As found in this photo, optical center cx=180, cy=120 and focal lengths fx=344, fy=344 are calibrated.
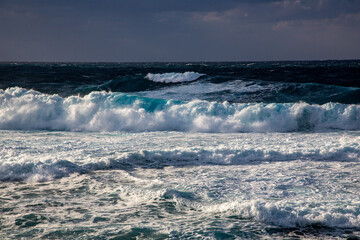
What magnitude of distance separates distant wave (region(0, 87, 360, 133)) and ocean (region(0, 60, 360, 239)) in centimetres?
4

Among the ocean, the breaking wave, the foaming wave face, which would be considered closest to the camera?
the ocean

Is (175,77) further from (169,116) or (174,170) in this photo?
(174,170)

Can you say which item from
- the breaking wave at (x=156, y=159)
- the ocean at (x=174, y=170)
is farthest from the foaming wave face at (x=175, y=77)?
the breaking wave at (x=156, y=159)

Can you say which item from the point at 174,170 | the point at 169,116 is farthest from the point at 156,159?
the point at 169,116

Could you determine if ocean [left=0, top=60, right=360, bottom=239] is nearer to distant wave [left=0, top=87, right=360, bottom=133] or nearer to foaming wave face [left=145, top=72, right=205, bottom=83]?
distant wave [left=0, top=87, right=360, bottom=133]

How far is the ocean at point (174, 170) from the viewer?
4453 millimetres

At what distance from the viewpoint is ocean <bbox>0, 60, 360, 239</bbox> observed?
14.6ft

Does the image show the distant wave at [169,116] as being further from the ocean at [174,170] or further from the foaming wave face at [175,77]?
the foaming wave face at [175,77]

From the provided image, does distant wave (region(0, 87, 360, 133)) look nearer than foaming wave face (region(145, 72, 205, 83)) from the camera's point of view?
Yes

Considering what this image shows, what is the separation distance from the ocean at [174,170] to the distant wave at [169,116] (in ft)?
0.14

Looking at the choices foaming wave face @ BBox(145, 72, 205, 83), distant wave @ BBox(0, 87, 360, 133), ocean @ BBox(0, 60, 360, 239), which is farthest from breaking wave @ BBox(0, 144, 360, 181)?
foaming wave face @ BBox(145, 72, 205, 83)

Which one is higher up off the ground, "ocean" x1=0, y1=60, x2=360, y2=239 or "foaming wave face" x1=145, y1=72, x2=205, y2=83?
"foaming wave face" x1=145, y1=72, x2=205, y2=83

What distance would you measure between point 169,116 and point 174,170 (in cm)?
679

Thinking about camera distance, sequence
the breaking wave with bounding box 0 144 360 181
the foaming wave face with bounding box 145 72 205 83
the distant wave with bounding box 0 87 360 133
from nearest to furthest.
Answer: the breaking wave with bounding box 0 144 360 181 → the distant wave with bounding box 0 87 360 133 → the foaming wave face with bounding box 145 72 205 83
